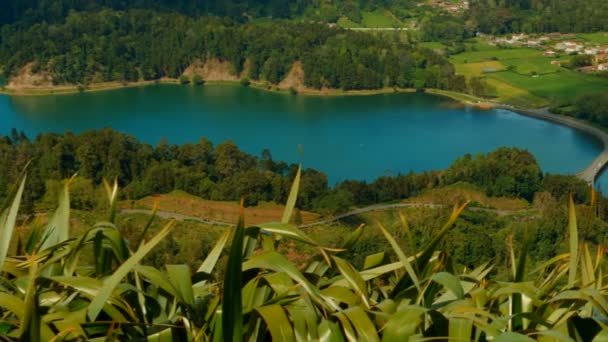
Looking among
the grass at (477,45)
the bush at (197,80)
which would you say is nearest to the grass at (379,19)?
the grass at (477,45)

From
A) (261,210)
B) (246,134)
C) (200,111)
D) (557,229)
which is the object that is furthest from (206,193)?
(200,111)

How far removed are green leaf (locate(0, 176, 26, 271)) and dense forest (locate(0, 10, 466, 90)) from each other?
32.0m

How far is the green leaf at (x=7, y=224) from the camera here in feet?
4.14

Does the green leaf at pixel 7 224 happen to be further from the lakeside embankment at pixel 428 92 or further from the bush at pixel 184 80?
the bush at pixel 184 80

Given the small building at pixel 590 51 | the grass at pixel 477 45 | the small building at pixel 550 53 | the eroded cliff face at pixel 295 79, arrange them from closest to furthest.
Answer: the eroded cliff face at pixel 295 79, the small building at pixel 590 51, the small building at pixel 550 53, the grass at pixel 477 45

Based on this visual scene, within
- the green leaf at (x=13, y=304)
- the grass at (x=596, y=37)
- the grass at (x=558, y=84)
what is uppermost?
the green leaf at (x=13, y=304)

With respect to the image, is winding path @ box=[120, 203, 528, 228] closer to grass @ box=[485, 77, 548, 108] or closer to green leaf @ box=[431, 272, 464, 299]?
grass @ box=[485, 77, 548, 108]

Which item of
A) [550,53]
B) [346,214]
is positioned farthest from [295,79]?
[346,214]

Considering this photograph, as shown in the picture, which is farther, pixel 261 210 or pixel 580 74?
pixel 580 74

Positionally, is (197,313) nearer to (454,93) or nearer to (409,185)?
(409,185)

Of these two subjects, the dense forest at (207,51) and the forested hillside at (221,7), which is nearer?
the dense forest at (207,51)

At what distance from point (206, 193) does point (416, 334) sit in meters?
18.5

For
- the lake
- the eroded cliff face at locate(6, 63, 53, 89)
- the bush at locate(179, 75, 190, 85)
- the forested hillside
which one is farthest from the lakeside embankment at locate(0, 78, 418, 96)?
the forested hillside

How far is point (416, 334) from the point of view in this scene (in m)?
1.23
